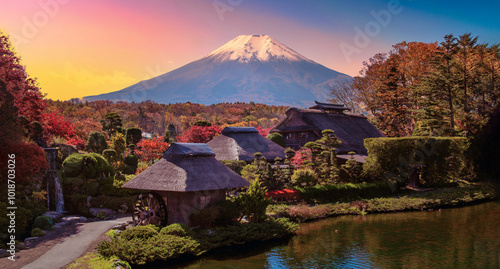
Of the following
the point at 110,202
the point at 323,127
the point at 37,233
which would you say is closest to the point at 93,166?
the point at 110,202

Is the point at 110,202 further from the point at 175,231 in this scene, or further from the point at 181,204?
the point at 175,231

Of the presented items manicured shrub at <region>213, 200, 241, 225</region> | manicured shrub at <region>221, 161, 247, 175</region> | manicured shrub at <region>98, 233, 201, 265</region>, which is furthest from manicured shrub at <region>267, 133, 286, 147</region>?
manicured shrub at <region>98, 233, 201, 265</region>

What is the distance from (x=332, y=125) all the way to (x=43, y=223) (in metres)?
30.4

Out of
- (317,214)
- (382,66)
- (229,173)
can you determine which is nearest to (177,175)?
(229,173)

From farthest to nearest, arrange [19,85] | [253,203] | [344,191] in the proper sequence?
[344,191] < [19,85] < [253,203]

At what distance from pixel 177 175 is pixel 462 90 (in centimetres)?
3349

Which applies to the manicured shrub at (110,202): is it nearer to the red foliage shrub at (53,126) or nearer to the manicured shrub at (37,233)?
the manicured shrub at (37,233)

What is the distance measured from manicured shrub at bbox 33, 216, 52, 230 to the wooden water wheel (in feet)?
13.8

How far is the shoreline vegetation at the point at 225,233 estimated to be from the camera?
1366 centimetres

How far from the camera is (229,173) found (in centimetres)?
1920

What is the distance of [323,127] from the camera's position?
128 ft

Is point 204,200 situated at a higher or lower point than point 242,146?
lower

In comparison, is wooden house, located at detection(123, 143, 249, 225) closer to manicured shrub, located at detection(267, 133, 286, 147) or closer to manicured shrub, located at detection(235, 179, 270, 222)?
manicured shrub, located at detection(235, 179, 270, 222)

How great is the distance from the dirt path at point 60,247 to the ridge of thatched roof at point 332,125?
2532 centimetres
